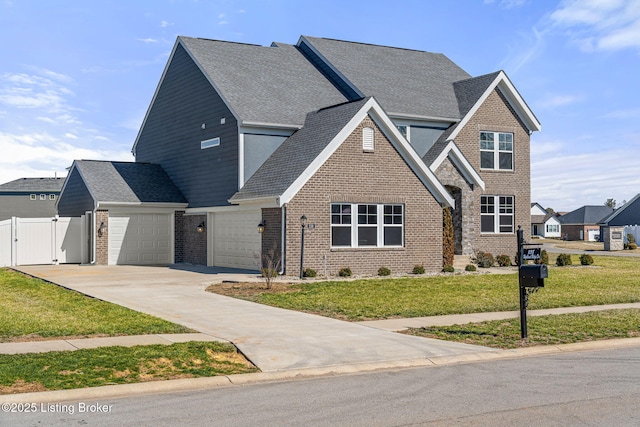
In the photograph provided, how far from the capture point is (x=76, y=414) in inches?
327

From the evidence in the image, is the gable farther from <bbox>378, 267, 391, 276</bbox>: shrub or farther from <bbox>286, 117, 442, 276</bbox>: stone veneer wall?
<bbox>378, 267, 391, 276</bbox>: shrub

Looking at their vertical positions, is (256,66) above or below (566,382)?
above

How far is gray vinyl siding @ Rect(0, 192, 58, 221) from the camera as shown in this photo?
246 feet

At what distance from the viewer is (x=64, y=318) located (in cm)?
1519

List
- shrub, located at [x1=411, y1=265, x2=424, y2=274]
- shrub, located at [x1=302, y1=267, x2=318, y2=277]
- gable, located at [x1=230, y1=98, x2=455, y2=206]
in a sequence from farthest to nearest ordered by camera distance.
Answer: shrub, located at [x1=411, y1=265, x2=424, y2=274] → gable, located at [x1=230, y1=98, x2=455, y2=206] → shrub, located at [x1=302, y1=267, x2=318, y2=277]

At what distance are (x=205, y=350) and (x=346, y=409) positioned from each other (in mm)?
3743

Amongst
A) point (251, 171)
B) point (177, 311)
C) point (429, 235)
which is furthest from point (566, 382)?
point (251, 171)

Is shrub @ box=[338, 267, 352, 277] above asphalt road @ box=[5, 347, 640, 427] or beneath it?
above

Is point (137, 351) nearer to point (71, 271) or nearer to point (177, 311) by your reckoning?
point (177, 311)

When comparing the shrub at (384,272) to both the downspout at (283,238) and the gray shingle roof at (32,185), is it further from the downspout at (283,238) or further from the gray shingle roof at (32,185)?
the gray shingle roof at (32,185)

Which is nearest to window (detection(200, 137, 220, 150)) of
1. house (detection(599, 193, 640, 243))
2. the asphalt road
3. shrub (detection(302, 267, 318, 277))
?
shrub (detection(302, 267, 318, 277))

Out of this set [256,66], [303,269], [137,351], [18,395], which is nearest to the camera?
[18,395]

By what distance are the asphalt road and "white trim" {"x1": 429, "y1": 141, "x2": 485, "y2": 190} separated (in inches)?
823

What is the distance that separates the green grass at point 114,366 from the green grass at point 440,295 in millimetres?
5334
